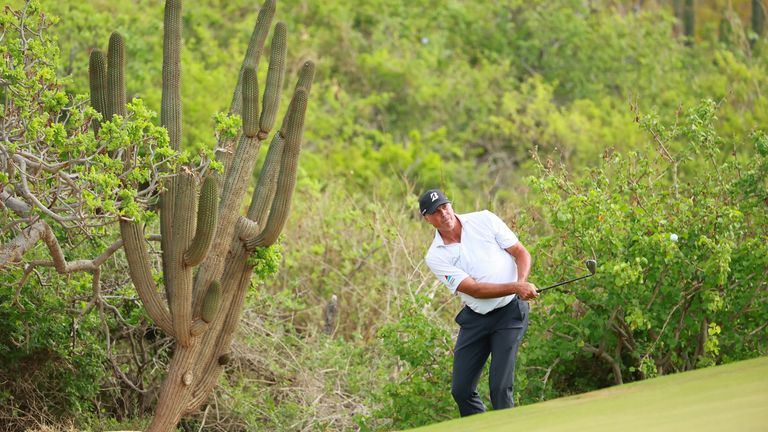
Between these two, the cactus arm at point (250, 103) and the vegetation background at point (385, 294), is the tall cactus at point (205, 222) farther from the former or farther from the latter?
the vegetation background at point (385, 294)

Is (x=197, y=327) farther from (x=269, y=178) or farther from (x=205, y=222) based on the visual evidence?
(x=269, y=178)

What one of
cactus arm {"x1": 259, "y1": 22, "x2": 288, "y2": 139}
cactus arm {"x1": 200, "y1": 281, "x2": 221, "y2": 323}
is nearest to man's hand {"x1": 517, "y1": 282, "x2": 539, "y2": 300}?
cactus arm {"x1": 200, "y1": 281, "x2": 221, "y2": 323}

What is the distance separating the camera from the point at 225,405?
37.3ft

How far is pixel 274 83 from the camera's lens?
976 centimetres

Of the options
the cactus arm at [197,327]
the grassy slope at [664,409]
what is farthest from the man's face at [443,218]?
the cactus arm at [197,327]

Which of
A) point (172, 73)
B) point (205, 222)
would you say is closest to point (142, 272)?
point (205, 222)

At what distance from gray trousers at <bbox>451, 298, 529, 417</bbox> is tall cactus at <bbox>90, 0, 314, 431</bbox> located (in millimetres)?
1851

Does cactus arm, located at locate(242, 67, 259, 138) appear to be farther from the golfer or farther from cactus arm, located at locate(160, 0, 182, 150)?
the golfer

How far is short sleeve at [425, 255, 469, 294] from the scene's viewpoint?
845 centimetres

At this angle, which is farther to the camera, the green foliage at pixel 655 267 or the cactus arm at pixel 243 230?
the cactus arm at pixel 243 230

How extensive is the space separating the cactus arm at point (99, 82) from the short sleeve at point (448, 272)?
2.70m

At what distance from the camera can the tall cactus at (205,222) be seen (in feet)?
29.0

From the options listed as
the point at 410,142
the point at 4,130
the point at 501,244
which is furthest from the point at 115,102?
the point at 410,142

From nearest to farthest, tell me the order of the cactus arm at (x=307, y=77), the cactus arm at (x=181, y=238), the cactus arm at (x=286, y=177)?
1. the cactus arm at (x=181, y=238)
2. the cactus arm at (x=286, y=177)
3. the cactus arm at (x=307, y=77)
